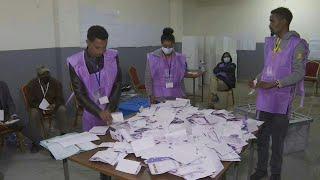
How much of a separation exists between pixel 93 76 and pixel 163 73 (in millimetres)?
996

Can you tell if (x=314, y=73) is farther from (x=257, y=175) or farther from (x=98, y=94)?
(x=98, y=94)

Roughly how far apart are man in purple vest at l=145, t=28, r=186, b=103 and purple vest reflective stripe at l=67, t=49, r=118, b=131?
0.76 m

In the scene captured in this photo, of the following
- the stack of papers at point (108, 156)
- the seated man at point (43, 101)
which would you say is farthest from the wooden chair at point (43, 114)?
the stack of papers at point (108, 156)

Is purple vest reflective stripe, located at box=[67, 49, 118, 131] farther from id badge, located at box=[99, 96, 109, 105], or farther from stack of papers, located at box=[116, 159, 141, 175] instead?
stack of papers, located at box=[116, 159, 141, 175]

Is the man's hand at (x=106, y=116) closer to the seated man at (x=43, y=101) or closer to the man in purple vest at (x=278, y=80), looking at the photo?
the man in purple vest at (x=278, y=80)

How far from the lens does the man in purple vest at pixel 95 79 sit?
2.33 meters

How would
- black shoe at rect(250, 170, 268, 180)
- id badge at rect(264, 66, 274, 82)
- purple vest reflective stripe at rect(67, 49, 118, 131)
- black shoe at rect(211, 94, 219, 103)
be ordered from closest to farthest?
purple vest reflective stripe at rect(67, 49, 118, 131) < id badge at rect(264, 66, 274, 82) < black shoe at rect(250, 170, 268, 180) < black shoe at rect(211, 94, 219, 103)

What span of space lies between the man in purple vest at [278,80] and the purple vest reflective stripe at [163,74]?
84 centimetres

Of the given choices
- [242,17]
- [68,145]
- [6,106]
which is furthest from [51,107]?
[242,17]

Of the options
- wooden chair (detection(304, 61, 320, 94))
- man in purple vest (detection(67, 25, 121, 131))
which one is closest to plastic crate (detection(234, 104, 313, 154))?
man in purple vest (detection(67, 25, 121, 131))

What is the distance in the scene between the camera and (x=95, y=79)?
2.49 m

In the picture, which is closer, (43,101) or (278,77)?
(278,77)

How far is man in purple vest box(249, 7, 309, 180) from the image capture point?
8.51 feet

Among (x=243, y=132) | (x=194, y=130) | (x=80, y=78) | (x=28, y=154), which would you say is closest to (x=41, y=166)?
(x=28, y=154)
